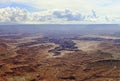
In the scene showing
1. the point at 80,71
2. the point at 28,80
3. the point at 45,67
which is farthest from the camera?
the point at 45,67

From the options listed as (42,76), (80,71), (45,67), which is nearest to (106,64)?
(80,71)

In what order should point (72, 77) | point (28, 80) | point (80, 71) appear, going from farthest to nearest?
point (80, 71) → point (72, 77) → point (28, 80)

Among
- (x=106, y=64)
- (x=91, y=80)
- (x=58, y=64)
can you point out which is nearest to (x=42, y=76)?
(x=91, y=80)

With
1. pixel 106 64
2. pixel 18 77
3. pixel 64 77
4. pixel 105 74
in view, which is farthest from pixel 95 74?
pixel 18 77

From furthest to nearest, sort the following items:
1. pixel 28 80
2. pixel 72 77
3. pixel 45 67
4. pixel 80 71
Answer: pixel 45 67 < pixel 80 71 < pixel 72 77 < pixel 28 80

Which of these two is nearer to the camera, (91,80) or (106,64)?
(91,80)

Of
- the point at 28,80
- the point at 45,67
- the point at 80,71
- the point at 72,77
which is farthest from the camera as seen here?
the point at 45,67

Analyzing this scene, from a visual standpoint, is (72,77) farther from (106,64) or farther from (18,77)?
(106,64)

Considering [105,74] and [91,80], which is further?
[105,74]

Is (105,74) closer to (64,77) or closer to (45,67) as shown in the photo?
(64,77)
